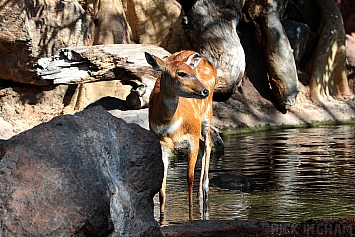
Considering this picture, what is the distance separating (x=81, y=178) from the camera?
3688 millimetres

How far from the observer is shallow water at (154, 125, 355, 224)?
6141 mm

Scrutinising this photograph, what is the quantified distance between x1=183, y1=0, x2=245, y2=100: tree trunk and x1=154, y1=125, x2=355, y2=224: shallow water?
1529 millimetres

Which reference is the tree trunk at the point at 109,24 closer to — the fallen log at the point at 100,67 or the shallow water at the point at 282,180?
the fallen log at the point at 100,67

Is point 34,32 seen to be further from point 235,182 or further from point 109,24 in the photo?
point 235,182

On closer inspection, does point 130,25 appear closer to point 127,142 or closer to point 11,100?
point 11,100

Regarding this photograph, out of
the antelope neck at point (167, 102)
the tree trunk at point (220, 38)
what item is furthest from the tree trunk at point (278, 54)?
the antelope neck at point (167, 102)

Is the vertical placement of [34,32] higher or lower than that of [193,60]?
lower

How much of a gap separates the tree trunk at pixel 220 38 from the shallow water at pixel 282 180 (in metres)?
1.53

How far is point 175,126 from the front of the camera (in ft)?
21.6

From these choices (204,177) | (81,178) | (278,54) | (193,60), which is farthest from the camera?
(278,54)

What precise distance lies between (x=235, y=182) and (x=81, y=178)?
162 inches

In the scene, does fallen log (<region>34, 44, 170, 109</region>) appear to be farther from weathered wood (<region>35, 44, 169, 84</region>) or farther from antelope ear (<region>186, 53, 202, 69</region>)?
antelope ear (<region>186, 53, 202, 69</region>)

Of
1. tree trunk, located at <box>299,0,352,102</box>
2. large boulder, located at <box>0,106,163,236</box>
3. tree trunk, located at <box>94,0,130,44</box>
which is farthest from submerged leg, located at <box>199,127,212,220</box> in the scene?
tree trunk, located at <box>299,0,352,102</box>

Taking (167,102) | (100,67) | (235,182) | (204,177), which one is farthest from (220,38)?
(167,102)
